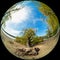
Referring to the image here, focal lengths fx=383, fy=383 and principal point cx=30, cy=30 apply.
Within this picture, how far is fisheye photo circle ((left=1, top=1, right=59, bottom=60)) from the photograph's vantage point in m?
3.86

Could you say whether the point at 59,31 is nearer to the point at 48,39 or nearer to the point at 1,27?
the point at 48,39

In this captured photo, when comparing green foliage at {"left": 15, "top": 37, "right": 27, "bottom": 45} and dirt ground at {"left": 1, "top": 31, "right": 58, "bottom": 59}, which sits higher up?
green foliage at {"left": 15, "top": 37, "right": 27, "bottom": 45}

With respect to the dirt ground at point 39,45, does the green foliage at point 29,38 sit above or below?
above

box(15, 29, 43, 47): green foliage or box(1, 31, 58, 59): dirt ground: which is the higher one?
box(15, 29, 43, 47): green foliage

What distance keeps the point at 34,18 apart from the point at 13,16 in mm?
223

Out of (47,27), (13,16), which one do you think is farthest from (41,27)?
(13,16)

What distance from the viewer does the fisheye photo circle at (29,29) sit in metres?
3.86

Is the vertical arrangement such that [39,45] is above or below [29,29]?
below

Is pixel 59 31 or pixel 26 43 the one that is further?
pixel 59 31

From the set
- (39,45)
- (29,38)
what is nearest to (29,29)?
(29,38)

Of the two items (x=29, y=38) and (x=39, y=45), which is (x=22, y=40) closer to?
(x=29, y=38)

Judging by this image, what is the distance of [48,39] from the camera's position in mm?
3947

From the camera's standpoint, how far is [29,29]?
3836mm

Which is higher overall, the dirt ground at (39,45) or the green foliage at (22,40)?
the green foliage at (22,40)
